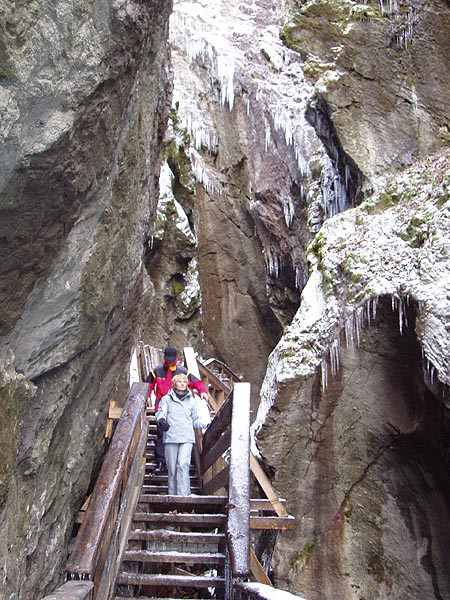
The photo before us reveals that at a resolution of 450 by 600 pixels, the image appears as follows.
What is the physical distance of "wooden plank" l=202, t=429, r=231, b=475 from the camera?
4879 millimetres

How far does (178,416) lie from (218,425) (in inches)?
18.1

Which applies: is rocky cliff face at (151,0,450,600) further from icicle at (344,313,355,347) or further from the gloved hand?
the gloved hand

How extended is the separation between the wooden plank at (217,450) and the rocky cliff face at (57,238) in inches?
48.1

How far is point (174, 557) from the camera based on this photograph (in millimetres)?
4043

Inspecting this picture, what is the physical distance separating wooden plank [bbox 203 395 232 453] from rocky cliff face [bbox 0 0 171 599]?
1.25m

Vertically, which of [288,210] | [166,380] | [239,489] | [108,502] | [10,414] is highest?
[288,210]

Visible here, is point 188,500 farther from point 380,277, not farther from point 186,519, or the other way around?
point 380,277

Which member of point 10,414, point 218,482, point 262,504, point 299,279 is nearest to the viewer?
point 10,414

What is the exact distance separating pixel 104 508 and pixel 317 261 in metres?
5.80

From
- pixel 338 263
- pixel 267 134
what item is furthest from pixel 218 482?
pixel 267 134

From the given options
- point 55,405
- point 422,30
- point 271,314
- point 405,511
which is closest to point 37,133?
point 55,405

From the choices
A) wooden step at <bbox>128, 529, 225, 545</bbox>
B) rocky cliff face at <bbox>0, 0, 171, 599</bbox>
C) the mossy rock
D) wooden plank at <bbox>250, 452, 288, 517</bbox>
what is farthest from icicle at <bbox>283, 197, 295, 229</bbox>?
the mossy rock

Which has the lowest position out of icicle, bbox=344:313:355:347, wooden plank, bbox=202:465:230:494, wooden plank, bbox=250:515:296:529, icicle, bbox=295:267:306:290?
wooden plank, bbox=250:515:296:529

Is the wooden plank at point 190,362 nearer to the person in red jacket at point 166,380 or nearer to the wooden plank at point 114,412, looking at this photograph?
the person in red jacket at point 166,380
